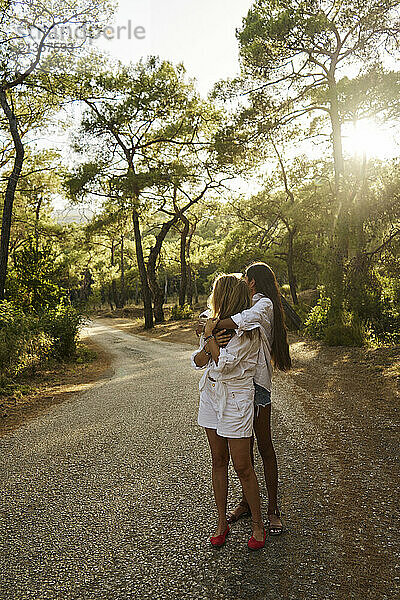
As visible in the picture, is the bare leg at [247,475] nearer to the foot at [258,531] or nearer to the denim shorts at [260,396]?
the foot at [258,531]

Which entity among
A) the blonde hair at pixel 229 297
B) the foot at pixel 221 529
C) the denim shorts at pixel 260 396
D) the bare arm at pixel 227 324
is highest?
the blonde hair at pixel 229 297

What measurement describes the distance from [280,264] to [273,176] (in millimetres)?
4615

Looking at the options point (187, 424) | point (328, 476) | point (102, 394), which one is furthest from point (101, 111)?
point (328, 476)

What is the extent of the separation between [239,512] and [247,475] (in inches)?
24.3

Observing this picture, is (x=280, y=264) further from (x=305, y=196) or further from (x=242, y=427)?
(x=242, y=427)

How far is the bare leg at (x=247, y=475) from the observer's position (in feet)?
10.4

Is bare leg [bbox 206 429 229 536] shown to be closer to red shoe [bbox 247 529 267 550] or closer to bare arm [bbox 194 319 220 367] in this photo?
red shoe [bbox 247 529 267 550]

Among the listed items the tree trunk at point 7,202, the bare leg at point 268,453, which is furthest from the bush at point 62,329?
the bare leg at point 268,453

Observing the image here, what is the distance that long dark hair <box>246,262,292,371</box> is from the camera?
12.0 ft

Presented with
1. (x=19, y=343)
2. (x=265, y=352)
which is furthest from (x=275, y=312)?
(x=19, y=343)

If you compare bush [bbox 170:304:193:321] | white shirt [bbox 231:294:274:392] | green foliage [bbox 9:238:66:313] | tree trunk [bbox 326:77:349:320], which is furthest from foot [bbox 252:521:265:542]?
bush [bbox 170:304:193:321]

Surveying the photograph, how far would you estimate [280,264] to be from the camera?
25.6 meters

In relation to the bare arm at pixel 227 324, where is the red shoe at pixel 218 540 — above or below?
below

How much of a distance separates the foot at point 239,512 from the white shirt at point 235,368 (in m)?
0.98
